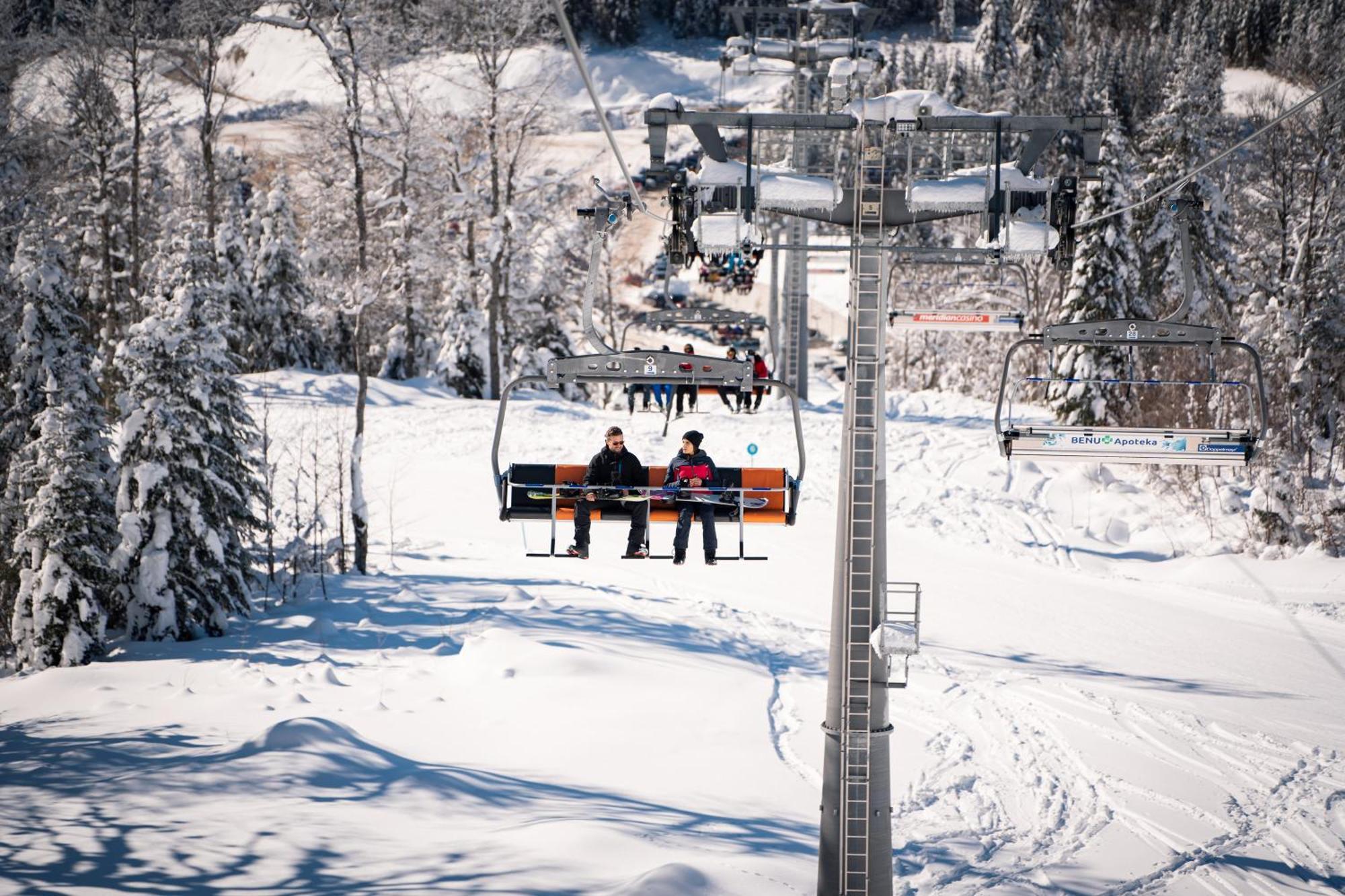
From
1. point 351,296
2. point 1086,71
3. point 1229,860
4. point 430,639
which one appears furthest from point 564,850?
point 1086,71

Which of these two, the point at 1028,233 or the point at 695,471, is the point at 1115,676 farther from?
the point at 1028,233

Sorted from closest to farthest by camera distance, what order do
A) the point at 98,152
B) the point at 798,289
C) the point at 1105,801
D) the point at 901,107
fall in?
1. the point at 901,107
2. the point at 1105,801
3. the point at 798,289
4. the point at 98,152

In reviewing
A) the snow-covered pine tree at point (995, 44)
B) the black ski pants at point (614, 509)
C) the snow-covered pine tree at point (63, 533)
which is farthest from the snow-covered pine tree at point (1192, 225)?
the snow-covered pine tree at point (995, 44)

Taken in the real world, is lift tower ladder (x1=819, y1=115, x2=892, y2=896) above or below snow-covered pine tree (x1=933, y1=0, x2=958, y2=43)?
below

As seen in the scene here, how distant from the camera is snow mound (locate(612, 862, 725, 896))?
10023mm

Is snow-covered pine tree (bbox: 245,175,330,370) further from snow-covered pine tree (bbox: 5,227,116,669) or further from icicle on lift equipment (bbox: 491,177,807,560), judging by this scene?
icicle on lift equipment (bbox: 491,177,807,560)

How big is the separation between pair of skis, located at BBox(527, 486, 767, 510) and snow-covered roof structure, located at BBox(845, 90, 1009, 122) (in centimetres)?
384

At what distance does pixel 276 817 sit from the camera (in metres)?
12.1

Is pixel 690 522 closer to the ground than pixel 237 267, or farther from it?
closer to the ground

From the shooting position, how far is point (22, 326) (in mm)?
22375

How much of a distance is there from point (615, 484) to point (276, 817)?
549 centimetres

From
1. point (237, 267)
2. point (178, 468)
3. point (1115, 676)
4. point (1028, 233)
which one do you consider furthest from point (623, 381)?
point (237, 267)

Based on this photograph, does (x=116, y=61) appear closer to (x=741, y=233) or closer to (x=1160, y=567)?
(x=741, y=233)

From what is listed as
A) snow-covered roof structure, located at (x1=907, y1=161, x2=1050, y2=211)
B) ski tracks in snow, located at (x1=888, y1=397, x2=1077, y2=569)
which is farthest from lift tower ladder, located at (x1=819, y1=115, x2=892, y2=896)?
ski tracks in snow, located at (x1=888, y1=397, x2=1077, y2=569)
